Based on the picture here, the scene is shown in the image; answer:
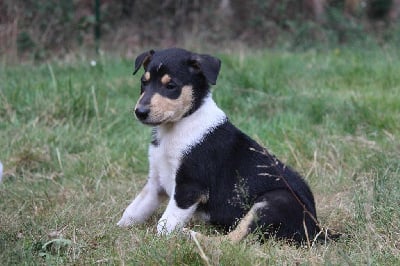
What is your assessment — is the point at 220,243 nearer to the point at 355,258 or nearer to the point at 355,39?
the point at 355,258

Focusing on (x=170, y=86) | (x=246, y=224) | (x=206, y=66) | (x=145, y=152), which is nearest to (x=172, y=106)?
(x=170, y=86)

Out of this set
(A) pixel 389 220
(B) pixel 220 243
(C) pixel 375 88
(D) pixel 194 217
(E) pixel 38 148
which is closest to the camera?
(B) pixel 220 243

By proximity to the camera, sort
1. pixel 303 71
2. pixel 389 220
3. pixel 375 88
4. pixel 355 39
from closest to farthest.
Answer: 1. pixel 389 220
2. pixel 375 88
3. pixel 303 71
4. pixel 355 39

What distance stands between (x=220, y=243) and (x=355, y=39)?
29.3 ft

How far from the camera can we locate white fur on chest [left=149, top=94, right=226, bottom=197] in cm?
486

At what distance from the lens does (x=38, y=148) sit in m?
6.62

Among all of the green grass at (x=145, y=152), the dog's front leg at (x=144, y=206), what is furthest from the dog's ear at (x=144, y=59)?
the green grass at (x=145, y=152)

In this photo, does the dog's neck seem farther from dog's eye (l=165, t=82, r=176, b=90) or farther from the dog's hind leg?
the dog's hind leg

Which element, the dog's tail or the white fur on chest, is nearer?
the dog's tail

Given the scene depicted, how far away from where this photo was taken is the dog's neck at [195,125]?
16.0 ft

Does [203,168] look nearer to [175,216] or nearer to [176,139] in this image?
[176,139]

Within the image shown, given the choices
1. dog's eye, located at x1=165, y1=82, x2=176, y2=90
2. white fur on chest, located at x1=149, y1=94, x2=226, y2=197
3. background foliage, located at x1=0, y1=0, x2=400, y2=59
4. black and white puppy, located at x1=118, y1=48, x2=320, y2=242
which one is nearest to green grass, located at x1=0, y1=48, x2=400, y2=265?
black and white puppy, located at x1=118, y1=48, x2=320, y2=242

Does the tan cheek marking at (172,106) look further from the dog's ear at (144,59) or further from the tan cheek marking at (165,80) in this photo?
the dog's ear at (144,59)

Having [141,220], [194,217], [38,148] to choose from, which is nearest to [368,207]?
[194,217]
